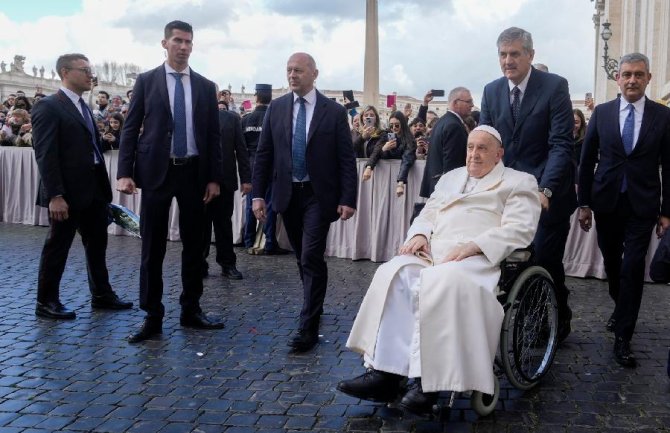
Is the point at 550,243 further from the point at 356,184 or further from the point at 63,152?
the point at 63,152

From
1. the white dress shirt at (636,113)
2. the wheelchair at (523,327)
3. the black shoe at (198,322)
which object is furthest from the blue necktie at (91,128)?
the white dress shirt at (636,113)

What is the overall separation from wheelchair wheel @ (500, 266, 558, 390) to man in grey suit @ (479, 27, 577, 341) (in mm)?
471

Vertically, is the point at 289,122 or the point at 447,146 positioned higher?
the point at 289,122

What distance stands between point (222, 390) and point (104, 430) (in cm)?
83

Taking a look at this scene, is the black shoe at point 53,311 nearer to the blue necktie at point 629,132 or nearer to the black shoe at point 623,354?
the black shoe at point 623,354

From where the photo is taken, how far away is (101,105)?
16203 mm

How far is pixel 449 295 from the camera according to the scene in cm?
386

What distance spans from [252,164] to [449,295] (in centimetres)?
685

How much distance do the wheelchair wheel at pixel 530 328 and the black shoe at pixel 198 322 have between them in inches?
101

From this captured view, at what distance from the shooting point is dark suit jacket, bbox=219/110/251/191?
8.55 m

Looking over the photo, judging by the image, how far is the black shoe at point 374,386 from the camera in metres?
4.06

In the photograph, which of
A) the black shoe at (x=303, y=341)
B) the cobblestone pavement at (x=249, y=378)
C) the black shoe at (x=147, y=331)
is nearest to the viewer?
the cobblestone pavement at (x=249, y=378)

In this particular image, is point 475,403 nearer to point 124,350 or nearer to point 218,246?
point 124,350

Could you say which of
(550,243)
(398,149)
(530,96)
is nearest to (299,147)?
(530,96)
